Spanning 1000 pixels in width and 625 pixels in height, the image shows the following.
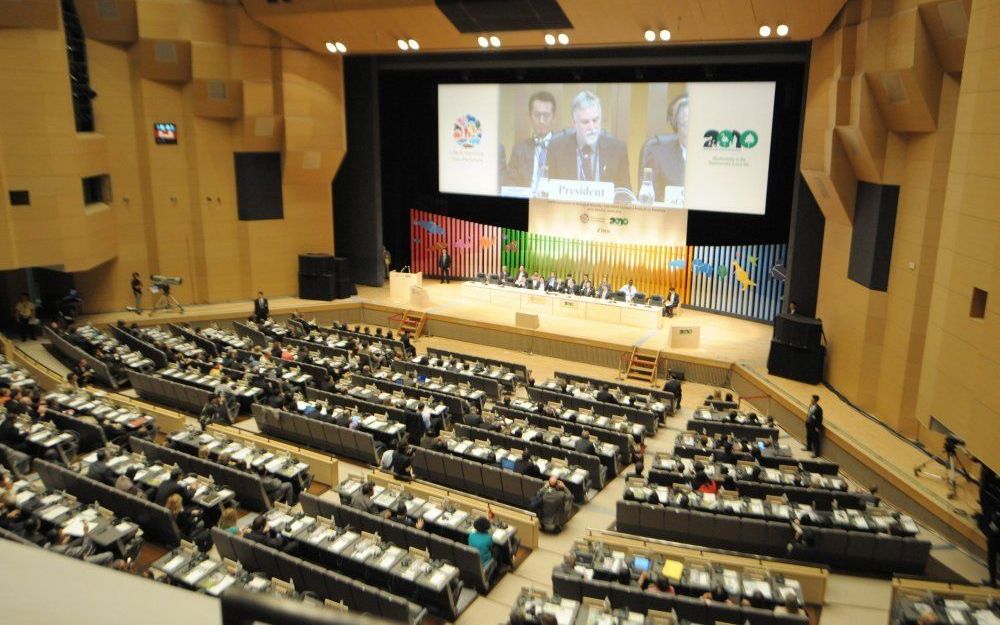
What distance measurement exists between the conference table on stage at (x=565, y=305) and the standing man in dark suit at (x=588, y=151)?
12.5 ft

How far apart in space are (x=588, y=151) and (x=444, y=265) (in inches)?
292

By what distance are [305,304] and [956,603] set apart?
19885 mm

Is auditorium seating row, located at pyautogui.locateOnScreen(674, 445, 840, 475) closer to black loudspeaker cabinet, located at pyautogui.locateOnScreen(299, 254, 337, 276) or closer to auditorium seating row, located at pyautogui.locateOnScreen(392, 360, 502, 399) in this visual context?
auditorium seating row, located at pyautogui.locateOnScreen(392, 360, 502, 399)

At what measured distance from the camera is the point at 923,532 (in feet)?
36.6

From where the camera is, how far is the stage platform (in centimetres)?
1180

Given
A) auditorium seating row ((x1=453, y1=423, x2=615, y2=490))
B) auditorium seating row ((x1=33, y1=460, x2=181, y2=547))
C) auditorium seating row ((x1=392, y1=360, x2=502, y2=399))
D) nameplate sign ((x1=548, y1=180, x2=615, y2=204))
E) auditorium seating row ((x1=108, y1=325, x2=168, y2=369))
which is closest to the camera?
auditorium seating row ((x1=33, y1=460, x2=181, y2=547))

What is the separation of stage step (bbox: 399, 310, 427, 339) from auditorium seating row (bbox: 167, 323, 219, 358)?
6.15m

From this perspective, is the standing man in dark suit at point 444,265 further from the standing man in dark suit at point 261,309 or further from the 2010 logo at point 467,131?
the standing man in dark suit at point 261,309

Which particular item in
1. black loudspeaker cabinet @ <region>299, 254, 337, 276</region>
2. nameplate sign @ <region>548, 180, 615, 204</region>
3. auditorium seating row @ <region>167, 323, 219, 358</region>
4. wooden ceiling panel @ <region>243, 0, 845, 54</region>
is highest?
wooden ceiling panel @ <region>243, 0, 845, 54</region>

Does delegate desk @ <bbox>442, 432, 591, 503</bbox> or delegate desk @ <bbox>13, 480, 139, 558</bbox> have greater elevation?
delegate desk @ <bbox>13, 480, 139, 558</bbox>

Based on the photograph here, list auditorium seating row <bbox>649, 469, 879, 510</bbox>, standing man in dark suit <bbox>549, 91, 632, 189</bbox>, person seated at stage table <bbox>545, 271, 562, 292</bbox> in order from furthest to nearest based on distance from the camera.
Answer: person seated at stage table <bbox>545, 271, 562, 292</bbox> → standing man in dark suit <bbox>549, 91, 632, 189</bbox> → auditorium seating row <bbox>649, 469, 879, 510</bbox>

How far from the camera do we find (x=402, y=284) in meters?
24.3

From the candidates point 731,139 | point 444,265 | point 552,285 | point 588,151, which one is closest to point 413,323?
point 444,265

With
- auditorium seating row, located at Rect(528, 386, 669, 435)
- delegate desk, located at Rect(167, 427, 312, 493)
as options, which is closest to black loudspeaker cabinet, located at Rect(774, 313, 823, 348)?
auditorium seating row, located at Rect(528, 386, 669, 435)
